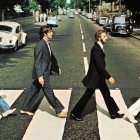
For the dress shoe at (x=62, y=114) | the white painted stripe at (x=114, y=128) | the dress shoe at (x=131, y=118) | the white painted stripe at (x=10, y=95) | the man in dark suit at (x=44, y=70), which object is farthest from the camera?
the white painted stripe at (x=10, y=95)

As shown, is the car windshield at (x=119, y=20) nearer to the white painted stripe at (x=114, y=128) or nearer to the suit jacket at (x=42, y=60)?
the white painted stripe at (x=114, y=128)

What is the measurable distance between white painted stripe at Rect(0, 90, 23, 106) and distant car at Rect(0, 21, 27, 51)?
1147 centimetres

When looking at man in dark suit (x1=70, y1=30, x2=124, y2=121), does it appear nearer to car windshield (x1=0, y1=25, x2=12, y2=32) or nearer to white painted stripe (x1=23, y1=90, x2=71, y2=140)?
white painted stripe (x1=23, y1=90, x2=71, y2=140)

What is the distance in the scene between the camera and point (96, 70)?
26.3 ft

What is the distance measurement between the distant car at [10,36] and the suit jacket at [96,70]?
48.8 ft

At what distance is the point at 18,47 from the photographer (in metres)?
24.8

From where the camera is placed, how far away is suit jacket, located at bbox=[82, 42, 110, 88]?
7875mm

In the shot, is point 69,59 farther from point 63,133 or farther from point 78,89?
point 63,133

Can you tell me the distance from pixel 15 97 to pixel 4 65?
6754mm

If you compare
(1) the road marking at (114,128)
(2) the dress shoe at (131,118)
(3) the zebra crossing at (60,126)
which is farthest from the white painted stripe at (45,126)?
(2) the dress shoe at (131,118)

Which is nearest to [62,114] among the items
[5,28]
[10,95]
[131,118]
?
[131,118]

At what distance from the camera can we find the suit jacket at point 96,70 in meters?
A: 7.88

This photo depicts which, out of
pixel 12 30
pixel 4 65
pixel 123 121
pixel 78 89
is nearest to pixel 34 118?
pixel 123 121

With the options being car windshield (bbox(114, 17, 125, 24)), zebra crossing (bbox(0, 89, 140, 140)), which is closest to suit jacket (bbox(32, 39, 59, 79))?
zebra crossing (bbox(0, 89, 140, 140))
